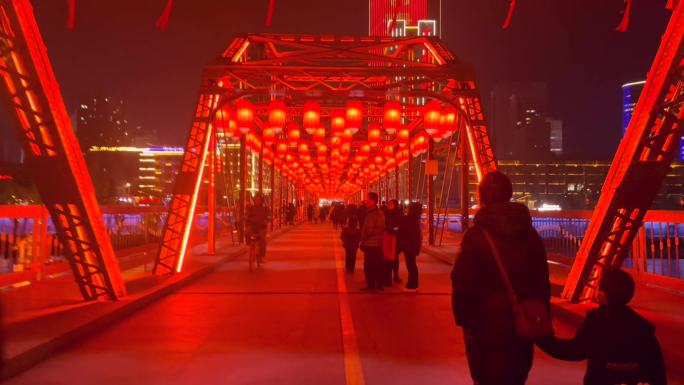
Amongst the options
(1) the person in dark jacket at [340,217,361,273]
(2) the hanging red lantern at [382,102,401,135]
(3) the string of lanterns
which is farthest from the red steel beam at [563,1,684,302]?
(2) the hanging red lantern at [382,102,401,135]

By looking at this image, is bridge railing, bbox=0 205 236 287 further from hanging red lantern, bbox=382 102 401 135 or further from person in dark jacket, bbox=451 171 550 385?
person in dark jacket, bbox=451 171 550 385

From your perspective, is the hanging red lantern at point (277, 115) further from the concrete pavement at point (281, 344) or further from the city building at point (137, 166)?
the city building at point (137, 166)

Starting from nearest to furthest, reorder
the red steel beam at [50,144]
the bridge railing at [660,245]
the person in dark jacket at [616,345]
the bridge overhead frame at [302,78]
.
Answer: the person in dark jacket at [616,345] < the red steel beam at [50,144] < the bridge railing at [660,245] < the bridge overhead frame at [302,78]

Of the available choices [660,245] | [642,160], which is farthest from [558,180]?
[642,160]

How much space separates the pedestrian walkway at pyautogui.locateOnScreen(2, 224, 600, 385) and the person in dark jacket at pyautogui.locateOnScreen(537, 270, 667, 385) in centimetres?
295

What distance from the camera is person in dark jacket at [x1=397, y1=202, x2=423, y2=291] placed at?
1387 centimetres

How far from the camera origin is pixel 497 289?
4.02 m

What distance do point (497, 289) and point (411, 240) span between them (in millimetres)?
10005

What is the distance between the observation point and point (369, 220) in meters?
13.8

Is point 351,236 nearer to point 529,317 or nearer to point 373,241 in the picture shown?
point 373,241

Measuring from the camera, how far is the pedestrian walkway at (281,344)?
22.4ft

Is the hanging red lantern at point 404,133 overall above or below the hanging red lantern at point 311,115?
above

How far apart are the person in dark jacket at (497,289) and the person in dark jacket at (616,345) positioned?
263 mm

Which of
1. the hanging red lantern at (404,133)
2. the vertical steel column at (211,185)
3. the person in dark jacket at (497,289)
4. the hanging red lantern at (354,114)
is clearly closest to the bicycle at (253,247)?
the vertical steel column at (211,185)
